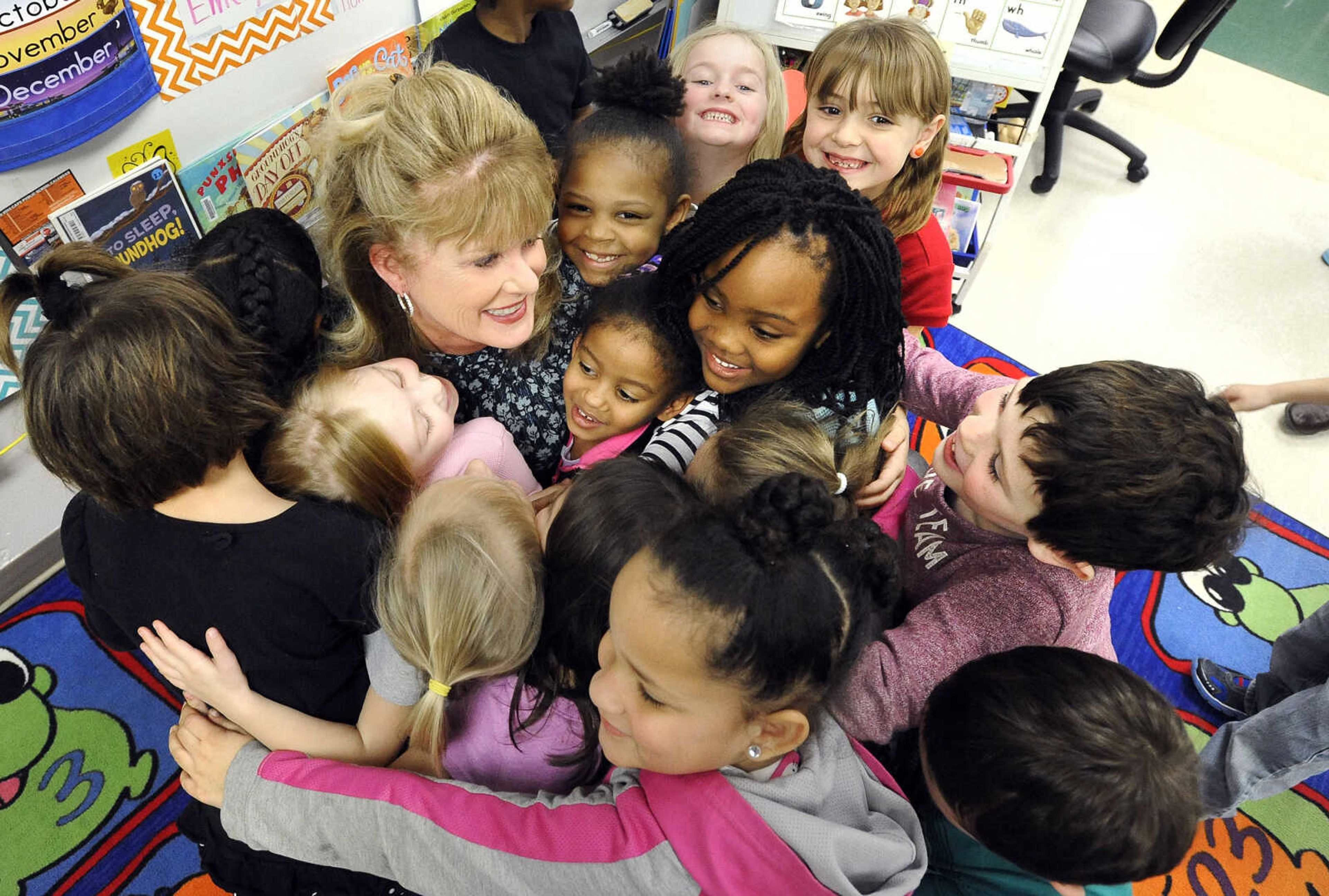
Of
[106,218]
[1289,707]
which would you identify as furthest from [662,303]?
[1289,707]

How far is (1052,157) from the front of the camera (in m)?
3.39

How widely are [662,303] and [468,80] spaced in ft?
1.46

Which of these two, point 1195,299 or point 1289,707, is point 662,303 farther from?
point 1195,299

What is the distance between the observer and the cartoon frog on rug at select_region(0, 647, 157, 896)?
1.46 metres

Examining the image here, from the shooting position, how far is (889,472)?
4.52 feet

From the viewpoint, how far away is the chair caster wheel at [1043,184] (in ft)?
11.0

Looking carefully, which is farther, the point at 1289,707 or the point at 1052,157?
the point at 1052,157

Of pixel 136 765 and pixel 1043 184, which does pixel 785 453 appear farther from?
pixel 1043 184

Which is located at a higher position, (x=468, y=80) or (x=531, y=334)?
(x=468, y=80)

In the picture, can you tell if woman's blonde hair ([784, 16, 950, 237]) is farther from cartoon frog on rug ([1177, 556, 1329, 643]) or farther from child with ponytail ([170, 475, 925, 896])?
cartoon frog on rug ([1177, 556, 1329, 643])

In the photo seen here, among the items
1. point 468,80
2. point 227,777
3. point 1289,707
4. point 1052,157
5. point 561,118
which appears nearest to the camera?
point 227,777

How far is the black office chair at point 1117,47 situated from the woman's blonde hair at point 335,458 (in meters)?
2.30

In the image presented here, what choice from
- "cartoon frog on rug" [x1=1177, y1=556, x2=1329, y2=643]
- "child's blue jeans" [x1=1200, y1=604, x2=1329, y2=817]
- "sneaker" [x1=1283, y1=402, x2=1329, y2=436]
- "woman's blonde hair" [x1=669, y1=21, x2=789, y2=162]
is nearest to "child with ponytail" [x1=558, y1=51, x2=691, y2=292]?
"woman's blonde hair" [x1=669, y1=21, x2=789, y2=162]

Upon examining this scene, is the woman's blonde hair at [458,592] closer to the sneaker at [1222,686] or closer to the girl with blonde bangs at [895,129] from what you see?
the girl with blonde bangs at [895,129]
